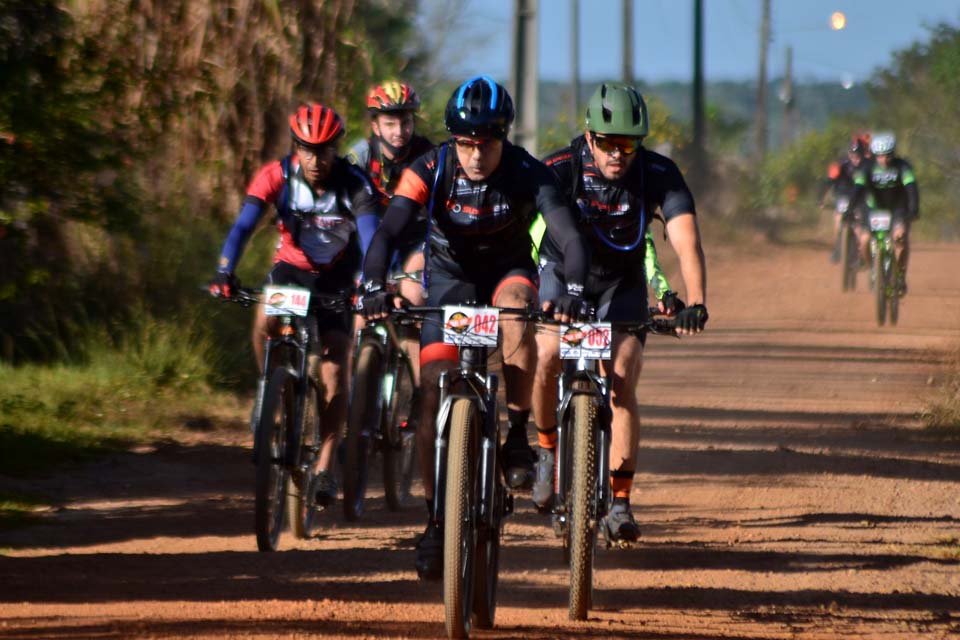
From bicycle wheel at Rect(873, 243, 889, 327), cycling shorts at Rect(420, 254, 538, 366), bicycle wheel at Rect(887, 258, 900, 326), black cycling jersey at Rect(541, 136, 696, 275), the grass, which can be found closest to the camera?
cycling shorts at Rect(420, 254, 538, 366)

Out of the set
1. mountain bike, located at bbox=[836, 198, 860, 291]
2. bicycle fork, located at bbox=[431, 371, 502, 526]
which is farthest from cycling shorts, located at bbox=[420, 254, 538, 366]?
mountain bike, located at bbox=[836, 198, 860, 291]

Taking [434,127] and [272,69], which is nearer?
[272,69]

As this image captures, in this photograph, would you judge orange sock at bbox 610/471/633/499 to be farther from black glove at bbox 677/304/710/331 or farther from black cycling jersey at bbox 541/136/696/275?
black glove at bbox 677/304/710/331

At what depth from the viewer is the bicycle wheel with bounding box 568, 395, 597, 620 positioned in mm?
6340

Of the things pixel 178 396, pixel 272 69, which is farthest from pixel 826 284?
pixel 178 396

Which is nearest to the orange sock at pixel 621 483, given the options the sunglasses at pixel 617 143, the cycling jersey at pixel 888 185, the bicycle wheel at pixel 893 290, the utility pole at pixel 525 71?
the sunglasses at pixel 617 143

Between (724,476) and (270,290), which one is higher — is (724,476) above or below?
below

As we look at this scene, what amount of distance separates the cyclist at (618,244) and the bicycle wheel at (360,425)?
1329 millimetres

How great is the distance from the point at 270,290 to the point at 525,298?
153 centimetres

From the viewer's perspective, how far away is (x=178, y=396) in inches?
481

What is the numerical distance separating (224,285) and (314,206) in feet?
2.55

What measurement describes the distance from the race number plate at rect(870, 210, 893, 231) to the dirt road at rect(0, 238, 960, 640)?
15.7 feet

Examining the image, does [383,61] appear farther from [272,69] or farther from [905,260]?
[905,260]

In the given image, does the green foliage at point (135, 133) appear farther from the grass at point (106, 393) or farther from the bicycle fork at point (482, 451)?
the bicycle fork at point (482, 451)
